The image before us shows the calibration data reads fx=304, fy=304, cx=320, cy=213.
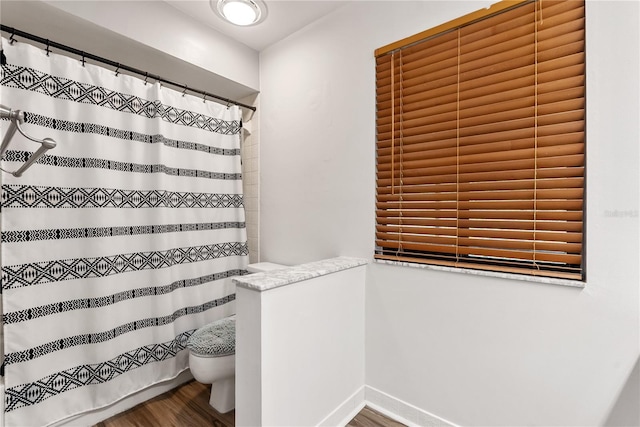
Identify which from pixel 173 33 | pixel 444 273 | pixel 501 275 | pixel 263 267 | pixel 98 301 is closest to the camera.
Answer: pixel 501 275

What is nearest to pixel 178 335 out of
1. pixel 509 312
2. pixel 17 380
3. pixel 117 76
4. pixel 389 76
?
pixel 17 380

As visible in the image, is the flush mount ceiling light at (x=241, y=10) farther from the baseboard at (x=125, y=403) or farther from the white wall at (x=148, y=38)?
the baseboard at (x=125, y=403)

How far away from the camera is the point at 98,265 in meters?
1.66

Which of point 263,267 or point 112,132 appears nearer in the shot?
point 112,132

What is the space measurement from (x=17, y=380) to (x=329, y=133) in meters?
2.04

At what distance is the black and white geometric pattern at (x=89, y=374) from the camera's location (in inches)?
56.1

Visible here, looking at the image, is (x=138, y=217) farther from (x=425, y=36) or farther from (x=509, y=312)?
(x=509, y=312)

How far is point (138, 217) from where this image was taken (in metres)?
1.83

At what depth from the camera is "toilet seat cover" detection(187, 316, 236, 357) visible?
65.8 inches

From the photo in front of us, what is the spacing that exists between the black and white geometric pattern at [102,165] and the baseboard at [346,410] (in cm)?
171

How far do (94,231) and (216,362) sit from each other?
972mm

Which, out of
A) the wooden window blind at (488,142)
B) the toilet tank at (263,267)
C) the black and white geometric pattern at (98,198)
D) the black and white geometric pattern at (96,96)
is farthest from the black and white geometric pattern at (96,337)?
Answer: the wooden window blind at (488,142)

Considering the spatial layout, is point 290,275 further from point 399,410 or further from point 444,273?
point 399,410

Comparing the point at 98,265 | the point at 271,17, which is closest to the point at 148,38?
the point at 271,17
